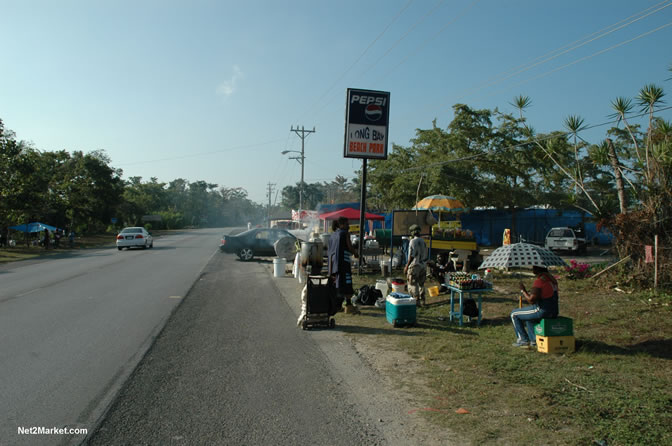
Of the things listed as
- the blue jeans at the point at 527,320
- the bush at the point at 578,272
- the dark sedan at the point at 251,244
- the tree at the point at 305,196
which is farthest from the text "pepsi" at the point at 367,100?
the tree at the point at 305,196

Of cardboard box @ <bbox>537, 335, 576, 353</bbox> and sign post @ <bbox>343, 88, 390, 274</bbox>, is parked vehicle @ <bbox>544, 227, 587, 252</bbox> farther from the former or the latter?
cardboard box @ <bbox>537, 335, 576, 353</bbox>

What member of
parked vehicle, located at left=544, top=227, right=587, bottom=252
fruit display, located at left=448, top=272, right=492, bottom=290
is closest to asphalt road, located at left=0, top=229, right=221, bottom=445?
fruit display, located at left=448, top=272, right=492, bottom=290

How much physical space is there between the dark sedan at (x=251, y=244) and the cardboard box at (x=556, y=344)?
54.0 feet

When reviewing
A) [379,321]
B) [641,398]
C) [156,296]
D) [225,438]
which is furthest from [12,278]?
[641,398]

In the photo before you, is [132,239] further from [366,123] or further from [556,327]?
[556,327]

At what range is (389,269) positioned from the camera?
48.6 feet

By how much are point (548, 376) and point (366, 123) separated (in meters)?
11.5

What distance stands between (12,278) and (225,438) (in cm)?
1539

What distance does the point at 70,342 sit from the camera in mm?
6910

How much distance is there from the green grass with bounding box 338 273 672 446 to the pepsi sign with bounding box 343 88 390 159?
7609 millimetres

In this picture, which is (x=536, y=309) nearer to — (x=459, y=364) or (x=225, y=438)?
(x=459, y=364)

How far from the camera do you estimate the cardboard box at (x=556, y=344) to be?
246 inches

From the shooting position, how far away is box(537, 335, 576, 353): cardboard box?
624 centimetres

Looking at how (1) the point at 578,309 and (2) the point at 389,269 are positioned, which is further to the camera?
(2) the point at 389,269
